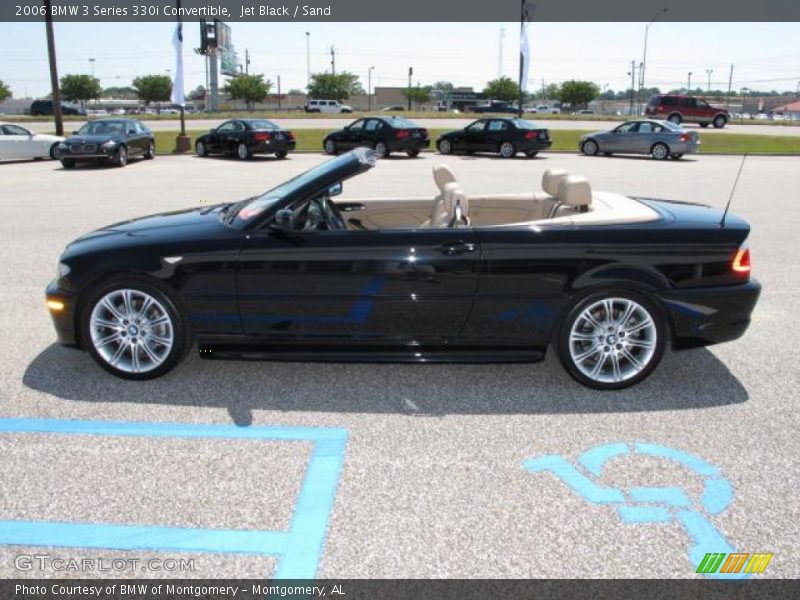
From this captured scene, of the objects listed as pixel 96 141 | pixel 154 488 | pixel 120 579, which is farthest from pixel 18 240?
pixel 96 141

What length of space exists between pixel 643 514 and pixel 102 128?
2191cm

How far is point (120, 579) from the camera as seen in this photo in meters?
2.59

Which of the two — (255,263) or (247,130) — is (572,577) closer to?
(255,263)

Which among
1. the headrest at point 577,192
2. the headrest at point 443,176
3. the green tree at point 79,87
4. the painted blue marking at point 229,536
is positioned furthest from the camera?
the green tree at point 79,87

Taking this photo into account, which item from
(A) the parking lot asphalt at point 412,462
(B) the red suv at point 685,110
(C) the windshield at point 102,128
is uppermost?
(B) the red suv at point 685,110

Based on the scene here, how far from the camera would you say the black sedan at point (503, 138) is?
79.6 ft

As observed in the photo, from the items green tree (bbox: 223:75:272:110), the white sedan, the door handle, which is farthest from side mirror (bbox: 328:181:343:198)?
green tree (bbox: 223:75:272:110)

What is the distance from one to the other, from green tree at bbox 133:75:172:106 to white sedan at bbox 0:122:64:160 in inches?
3377

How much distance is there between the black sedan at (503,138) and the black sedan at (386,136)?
5.42 feet

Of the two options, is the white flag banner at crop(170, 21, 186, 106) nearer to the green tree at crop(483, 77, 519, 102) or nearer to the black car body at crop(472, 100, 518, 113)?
the black car body at crop(472, 100, 518, 113)

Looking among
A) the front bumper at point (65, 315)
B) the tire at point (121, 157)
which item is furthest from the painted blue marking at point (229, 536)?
the tire at point (121, 157)

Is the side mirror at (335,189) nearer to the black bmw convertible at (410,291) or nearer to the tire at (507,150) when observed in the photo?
the black bmw convertible at (410,291)

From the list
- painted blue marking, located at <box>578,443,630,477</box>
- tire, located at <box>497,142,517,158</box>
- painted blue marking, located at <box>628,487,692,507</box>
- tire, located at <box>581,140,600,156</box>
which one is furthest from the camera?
tire, located at <box>581,140,600,156</box>

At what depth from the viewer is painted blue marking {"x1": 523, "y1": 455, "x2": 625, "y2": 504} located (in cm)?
314
